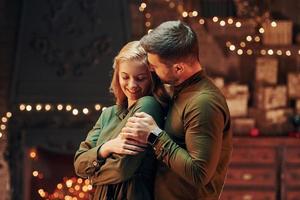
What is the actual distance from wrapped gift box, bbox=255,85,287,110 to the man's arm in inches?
162

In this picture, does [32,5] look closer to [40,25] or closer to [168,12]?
[40,25]

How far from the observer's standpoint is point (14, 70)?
5918 mm

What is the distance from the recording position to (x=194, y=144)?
2.22 m

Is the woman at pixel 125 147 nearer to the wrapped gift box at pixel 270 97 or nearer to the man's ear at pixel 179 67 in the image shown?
the man's ear at pixel 179 67

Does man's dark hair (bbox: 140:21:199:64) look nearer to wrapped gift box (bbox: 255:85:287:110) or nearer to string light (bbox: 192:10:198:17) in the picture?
string light (bbox: 192:10:198:17)

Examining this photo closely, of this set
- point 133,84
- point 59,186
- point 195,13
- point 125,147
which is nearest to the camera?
point 125,147

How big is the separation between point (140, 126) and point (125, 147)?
0.10 meters

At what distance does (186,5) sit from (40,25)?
110cm

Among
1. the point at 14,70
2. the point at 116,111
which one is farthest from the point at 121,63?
the point at 14,70

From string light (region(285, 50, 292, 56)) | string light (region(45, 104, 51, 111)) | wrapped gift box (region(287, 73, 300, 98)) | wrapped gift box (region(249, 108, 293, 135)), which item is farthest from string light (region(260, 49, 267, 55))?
string light (region(45, 104, 51, 111))

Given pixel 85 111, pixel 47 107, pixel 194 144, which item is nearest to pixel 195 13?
pixel 85 111

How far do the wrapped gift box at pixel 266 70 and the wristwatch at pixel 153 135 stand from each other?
13.8 ft

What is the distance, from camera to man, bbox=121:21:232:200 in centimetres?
222

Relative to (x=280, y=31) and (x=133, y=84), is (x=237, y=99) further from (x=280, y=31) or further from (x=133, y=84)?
(x=133, y=84)
